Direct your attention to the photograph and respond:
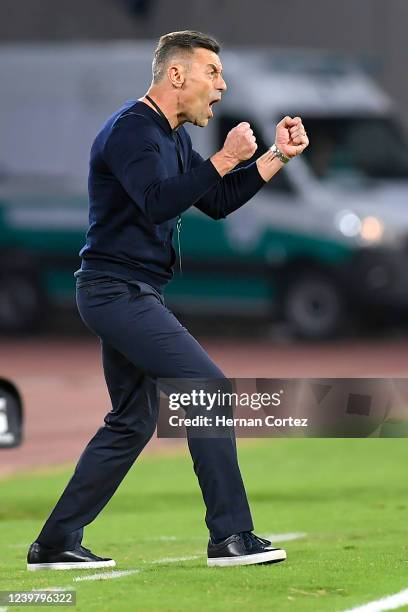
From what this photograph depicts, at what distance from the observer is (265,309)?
19625mm

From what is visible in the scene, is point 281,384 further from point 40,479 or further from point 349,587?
point 40,479

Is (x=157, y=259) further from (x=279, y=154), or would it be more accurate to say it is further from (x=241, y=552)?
(x=241, y=552)

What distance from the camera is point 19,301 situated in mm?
20938

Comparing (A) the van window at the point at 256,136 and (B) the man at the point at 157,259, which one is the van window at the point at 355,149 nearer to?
(A) the van window at the point at 256,136

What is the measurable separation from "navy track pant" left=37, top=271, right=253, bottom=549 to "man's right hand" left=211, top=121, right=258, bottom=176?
59 centimetres

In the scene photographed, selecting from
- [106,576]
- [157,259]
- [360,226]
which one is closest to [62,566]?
[106,576]

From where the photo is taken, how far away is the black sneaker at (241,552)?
6906mm

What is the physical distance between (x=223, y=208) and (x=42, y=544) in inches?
54.7

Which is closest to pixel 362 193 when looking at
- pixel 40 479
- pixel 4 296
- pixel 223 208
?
pixel 4 296

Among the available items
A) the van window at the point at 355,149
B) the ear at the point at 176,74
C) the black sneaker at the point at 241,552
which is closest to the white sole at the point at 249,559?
the black sneaker at the point at 241,552

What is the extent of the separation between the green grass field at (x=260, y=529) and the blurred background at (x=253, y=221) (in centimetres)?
573

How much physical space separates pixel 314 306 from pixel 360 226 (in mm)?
1039

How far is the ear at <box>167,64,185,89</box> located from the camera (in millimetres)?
6902

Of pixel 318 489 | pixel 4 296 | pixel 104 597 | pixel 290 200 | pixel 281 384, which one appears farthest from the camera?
pixel 4 296
